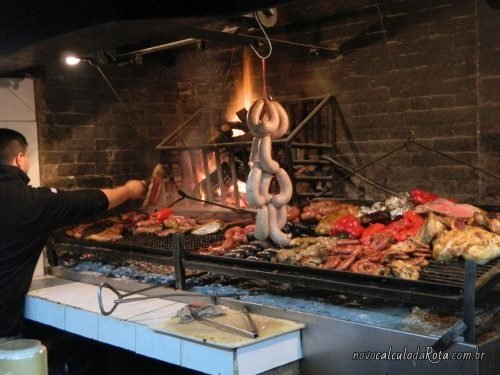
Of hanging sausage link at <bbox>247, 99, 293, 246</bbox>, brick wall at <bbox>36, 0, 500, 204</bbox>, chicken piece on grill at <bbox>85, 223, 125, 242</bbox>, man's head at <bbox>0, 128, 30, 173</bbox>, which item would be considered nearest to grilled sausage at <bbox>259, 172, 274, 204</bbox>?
hanging sausage link at <bbox>247, 99, 293, 246</bbox>

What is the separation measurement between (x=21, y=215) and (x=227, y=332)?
6.56 ft

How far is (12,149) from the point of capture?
15.9 feet

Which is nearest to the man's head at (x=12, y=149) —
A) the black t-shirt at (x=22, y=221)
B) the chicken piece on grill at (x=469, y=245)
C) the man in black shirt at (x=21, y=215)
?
the man in black shirt at (x=21, y=215)

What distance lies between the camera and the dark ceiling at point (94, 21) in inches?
135

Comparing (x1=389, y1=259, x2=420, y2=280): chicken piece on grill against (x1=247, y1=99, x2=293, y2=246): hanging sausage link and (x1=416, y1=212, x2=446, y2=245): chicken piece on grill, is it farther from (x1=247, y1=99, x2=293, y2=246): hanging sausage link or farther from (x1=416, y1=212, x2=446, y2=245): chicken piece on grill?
(x1=247, y1=99, x2=293, y2=246): hanging sausage link

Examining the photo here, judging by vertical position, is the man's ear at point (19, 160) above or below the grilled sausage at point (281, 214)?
above

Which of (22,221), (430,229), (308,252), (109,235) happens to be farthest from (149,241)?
(430,229)

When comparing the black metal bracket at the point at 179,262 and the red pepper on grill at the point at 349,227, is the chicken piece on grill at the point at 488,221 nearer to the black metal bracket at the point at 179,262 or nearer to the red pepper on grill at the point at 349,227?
the red pepper on grill at the point at 349,227

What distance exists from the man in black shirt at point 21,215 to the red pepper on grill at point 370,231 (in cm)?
203

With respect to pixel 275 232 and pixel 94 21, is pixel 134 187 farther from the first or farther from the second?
pixel 94 21

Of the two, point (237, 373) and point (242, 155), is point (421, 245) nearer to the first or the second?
point (237, 373)

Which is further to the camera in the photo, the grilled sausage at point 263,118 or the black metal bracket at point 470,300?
the grilled sausage at point 263,118

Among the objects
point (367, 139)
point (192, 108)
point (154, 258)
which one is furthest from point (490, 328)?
point (192, 108)

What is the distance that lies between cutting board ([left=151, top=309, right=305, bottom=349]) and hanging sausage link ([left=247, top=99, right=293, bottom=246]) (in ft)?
2.29
